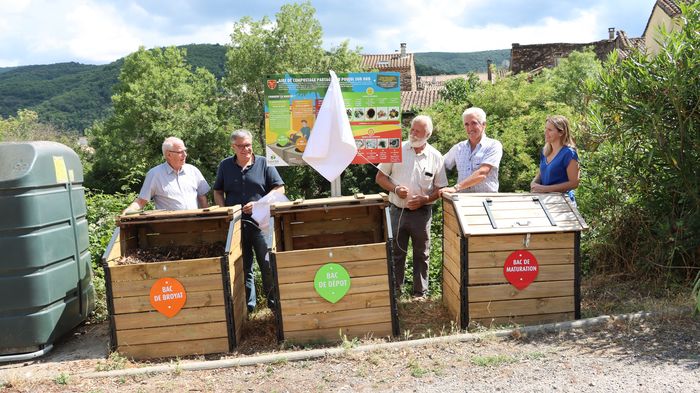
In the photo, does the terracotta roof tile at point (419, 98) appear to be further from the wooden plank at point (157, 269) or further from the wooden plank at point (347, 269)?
the wooden plank at point (157, 269)

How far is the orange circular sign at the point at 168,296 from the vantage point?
178 inches

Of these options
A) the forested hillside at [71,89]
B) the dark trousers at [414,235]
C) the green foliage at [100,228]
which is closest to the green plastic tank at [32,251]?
the green foliage at [100,228]

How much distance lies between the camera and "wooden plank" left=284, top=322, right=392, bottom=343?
4641 mm

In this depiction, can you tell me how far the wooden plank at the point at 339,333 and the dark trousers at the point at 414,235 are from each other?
2.99 ft

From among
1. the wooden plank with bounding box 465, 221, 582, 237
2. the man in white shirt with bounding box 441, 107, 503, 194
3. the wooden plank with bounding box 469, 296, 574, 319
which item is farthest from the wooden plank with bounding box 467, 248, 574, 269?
the man in white shirt with bounding box 441, 107, 503, 194

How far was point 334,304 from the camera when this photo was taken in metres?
4.63

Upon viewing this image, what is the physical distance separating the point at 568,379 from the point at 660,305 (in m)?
1.91

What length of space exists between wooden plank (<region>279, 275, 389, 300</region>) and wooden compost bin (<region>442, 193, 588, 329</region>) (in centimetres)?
70

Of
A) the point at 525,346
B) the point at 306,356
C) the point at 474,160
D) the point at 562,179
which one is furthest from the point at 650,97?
the point at 306,356

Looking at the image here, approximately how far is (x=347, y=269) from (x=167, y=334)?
159 cm

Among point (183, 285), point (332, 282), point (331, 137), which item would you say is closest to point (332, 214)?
point (331, 137)

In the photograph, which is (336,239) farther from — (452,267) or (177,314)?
(177,314)

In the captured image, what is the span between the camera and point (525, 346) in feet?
14.3

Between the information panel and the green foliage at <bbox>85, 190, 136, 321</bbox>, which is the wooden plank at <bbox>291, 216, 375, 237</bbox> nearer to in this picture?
the information panel
